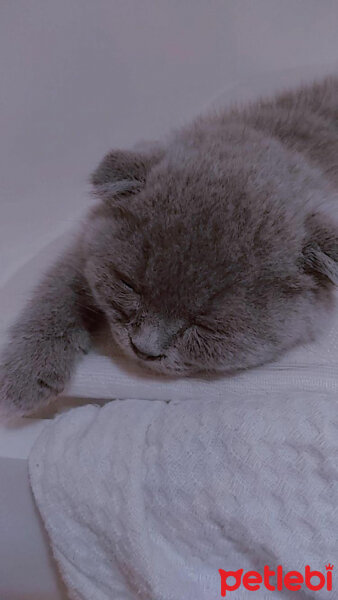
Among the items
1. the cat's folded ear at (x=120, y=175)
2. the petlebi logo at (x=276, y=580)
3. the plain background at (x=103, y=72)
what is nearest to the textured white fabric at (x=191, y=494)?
the petlebi logo at (x=276, y=580)

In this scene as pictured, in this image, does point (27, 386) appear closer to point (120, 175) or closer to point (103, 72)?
point (120, 175)

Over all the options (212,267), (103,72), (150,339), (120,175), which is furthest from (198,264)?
(103,72)

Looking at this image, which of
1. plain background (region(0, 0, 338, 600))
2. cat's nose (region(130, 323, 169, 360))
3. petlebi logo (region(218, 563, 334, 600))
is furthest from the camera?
plain background (region(0, 0, 338, 600))

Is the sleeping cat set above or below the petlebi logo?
above

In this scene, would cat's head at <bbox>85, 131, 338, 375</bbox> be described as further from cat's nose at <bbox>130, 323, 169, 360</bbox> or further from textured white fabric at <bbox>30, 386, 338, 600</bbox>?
textured white fabric at <bbox>30, 386, 338, 600</bbox>

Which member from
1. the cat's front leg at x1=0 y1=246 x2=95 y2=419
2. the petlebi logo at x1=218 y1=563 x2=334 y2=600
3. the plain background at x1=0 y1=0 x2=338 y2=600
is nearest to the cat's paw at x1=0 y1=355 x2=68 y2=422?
the cat's front leg at x1=0 y1=246 x2=95 y2=419

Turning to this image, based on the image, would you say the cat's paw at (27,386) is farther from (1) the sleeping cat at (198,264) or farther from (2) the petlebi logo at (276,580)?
(2) the petlebi logo at (276,580)

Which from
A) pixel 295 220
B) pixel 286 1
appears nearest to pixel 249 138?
pixel 295 220

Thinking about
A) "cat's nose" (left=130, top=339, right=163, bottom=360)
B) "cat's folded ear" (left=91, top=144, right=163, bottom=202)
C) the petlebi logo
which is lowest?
the petlebi logo
